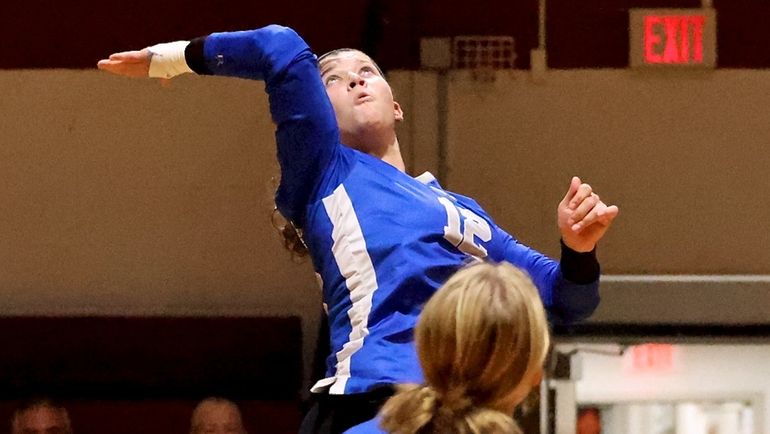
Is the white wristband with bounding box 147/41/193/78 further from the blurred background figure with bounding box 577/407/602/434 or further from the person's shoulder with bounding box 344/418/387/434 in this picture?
the blurred background figure with bounding box 577/407/602/434

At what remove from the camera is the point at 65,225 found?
172 inches

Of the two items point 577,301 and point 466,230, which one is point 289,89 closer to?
point 466,230

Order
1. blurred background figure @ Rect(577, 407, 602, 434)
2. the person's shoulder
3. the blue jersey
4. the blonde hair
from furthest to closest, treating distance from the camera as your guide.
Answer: blurred background figure @ Rect(577, 407, 602, 434) → the blue jersey → the person's shoulder → the blonde hair

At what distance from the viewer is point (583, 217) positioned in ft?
5.73

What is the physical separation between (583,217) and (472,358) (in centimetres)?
47

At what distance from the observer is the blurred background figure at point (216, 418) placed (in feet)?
12.3

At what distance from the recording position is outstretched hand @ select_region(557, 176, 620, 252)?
1741 millimetres

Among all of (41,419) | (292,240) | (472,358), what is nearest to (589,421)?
(41,419)

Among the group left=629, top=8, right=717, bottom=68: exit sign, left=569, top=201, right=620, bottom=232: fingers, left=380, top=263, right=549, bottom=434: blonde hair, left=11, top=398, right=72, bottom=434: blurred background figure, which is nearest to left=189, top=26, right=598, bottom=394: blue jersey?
left=569, top=201, right=620, bottom=232: fingers

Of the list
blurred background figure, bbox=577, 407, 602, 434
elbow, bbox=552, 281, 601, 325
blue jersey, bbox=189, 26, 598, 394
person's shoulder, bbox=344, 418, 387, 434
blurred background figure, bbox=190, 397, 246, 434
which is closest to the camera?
person's shoulder, bbox=344, 418, 387, 434

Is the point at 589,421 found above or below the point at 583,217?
below

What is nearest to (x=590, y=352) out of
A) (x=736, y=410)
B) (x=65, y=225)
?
(x=736, y=410)

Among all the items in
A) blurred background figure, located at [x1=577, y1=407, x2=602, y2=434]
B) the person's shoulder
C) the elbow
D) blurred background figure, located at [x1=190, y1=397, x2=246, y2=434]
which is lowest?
blurred background figure, located at [x1=577, y1=407, x2=602, y2=434]

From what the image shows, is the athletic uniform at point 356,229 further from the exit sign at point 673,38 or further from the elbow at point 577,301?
the exit sign at point 673,38
